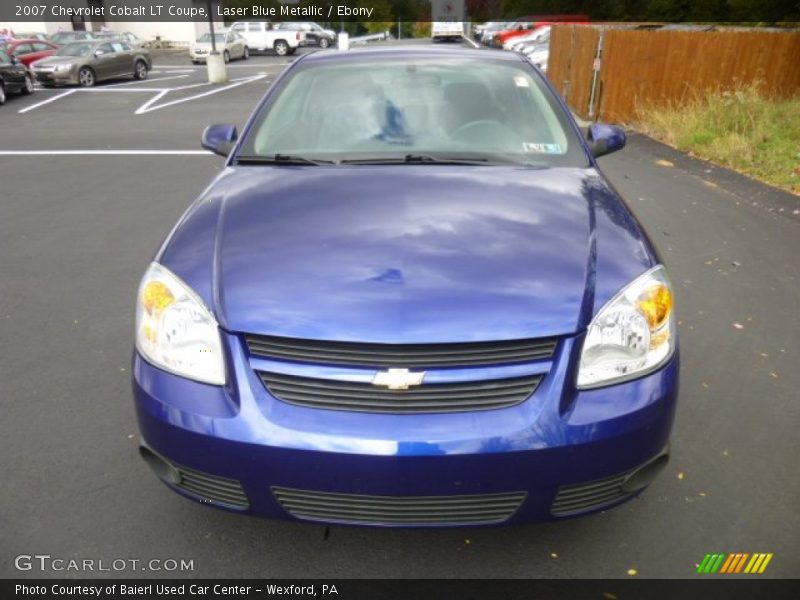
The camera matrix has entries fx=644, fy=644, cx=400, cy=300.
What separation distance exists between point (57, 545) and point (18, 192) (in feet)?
20.7

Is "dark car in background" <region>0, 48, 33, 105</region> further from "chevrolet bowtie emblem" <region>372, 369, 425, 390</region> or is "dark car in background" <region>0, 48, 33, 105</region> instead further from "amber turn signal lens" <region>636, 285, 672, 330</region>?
"amber turn signal lens" <region>636, 285, 672, 330</region>

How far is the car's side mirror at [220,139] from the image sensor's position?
3729 millimetres

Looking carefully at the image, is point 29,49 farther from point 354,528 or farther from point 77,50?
point 354,528

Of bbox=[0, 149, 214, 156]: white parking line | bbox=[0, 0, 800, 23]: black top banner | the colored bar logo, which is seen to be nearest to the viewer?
the colored bar logo

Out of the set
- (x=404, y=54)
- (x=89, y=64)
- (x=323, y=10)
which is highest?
(x=323, y=10)

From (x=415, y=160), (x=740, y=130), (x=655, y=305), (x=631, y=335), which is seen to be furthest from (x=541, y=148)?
(x=740, y=130)

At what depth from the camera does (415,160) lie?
2.94 metres

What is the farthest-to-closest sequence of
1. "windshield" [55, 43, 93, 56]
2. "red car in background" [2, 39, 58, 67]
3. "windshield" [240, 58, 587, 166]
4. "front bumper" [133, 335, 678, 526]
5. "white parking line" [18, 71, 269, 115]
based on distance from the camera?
"red car in background" [2, 39, 58, 67] → "windshield" [55, 43, 93, 56] → "white parking line" [18, 71, 269, 115] → "windshield" [240, 58, 587, 166] → "front bumper" [133, 335, 678, 526]

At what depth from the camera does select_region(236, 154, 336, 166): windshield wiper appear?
2979 mm

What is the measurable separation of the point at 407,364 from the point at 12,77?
59.8 ft

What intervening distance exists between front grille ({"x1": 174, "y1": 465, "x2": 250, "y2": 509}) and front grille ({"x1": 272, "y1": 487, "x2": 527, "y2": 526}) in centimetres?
13

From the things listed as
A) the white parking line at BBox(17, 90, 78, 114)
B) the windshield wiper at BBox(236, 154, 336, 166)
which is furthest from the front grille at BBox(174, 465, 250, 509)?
the white parking line at BBox(17, 90, 78, 114)

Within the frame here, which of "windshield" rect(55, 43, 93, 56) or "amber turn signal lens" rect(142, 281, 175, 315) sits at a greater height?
"windshield" rect(55, 43, 93, 56)
